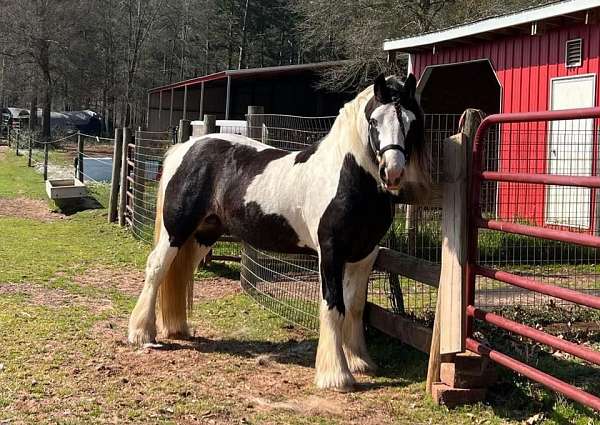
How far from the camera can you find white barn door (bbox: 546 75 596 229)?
7926 mm

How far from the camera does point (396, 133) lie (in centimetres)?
384

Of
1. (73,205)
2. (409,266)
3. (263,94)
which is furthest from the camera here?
(263,94)

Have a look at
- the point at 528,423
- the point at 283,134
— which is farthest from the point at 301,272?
the point at 528,423

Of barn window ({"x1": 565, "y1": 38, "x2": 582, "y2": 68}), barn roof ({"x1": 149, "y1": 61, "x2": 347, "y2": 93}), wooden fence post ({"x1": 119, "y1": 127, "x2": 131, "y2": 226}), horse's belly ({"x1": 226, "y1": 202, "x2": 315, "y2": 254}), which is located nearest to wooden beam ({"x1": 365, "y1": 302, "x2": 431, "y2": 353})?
horse's belly ({"x1": 226, "y1": 202, "x2": 315, "y2": 254})

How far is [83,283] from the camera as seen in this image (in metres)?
7.44

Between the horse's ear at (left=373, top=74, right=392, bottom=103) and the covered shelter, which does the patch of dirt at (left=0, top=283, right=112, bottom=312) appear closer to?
the horse's ear at (left=373, top=74, right=392, bottom=103)

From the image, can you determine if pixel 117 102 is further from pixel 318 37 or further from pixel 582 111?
pixel 582 111

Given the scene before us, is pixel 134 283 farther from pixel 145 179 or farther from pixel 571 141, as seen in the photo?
pixel 571 141

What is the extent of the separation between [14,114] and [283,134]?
43421mm

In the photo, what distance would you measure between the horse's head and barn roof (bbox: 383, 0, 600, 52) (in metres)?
5.37

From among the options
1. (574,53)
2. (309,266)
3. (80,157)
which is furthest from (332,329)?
(80,157)

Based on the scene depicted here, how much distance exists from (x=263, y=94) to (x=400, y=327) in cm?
2506

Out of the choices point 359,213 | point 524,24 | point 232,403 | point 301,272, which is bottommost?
point 232,403

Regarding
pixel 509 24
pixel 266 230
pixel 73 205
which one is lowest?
pixel 73 205
